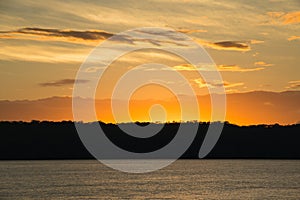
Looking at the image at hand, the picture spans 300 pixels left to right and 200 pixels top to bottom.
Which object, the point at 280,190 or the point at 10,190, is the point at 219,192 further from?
the point at 10,190

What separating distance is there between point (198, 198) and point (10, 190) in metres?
69.0

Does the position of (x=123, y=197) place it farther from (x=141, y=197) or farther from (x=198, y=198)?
(x=198, y=198)

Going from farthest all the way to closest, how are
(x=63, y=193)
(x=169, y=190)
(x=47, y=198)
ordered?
(x=169, y=190) < (x=63, y=193) < (x=47, y=198)

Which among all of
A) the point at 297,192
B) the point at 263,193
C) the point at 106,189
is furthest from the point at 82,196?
the point at 297,192

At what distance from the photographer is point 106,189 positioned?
199125 millimetres

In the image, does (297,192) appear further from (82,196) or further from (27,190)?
(27,190)

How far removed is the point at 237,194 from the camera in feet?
607

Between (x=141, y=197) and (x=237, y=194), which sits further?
(x=237, y=194)

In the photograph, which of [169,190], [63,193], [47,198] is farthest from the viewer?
[169,190]

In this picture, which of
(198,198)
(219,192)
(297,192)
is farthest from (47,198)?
(297,192)

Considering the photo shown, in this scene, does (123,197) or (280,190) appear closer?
(123,197)

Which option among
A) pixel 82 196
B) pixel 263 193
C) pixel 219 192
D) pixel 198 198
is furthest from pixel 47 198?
pixel 263 193

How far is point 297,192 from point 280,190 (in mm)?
10935

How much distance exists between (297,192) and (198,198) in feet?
128
